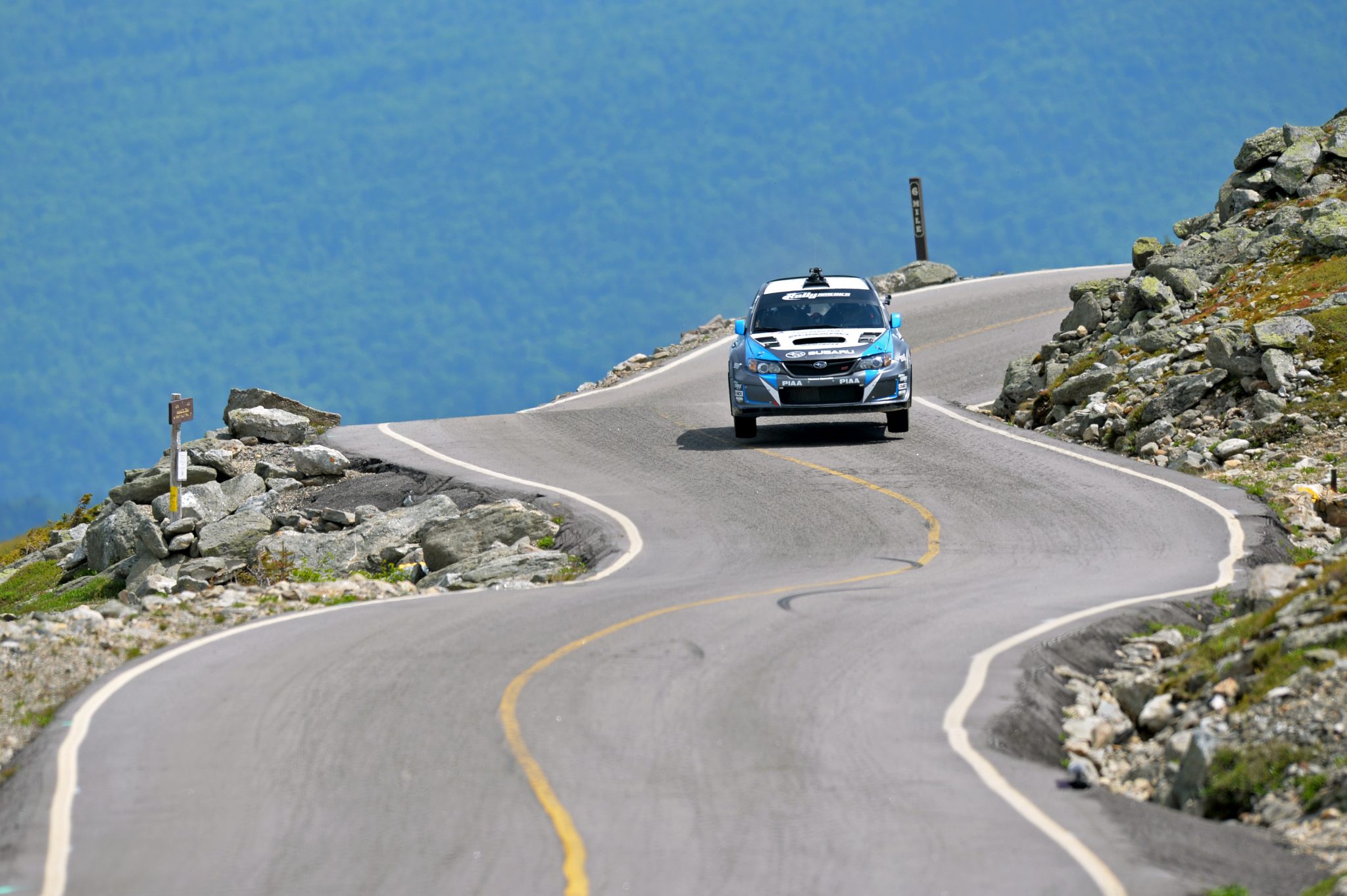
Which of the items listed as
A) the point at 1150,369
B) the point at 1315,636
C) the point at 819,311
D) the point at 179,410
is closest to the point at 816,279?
the point at 819,311

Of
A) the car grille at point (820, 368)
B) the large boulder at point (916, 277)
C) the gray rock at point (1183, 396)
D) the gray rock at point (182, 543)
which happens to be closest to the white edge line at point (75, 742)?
the car grille at point (820, 368)

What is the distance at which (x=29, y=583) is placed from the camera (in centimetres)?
2553

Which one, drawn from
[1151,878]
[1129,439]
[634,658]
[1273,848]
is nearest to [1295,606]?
[1273,848]

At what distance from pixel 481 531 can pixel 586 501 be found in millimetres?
1535

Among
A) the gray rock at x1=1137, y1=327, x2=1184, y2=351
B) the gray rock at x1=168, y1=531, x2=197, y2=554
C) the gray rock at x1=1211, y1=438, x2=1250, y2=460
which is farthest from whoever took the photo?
the gray rock at x1=1137, y1=327, x2=1184, y2=351

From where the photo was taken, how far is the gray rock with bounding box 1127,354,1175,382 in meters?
22.8

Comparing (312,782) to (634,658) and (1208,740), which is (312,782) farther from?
(1208,740)

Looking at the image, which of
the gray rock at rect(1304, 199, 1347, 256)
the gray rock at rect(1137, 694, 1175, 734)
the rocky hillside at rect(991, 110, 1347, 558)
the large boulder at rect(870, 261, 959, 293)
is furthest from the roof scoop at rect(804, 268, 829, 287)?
the large boulder at rect(870, 261, 959, 293)

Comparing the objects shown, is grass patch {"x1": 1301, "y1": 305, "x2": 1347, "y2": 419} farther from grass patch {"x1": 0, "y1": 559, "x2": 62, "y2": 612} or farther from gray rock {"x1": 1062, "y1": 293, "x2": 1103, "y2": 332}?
grass patch {"x1": 0, "y1": 559, "x2": 62, "y2": 612}

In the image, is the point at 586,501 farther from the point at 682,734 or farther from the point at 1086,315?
the point at 1086,315

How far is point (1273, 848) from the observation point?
7.55m

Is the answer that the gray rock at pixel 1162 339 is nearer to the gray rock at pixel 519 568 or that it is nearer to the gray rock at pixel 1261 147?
the gray rock at pixel 1261 147

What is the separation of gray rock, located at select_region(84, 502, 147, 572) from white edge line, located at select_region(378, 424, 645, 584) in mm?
4358

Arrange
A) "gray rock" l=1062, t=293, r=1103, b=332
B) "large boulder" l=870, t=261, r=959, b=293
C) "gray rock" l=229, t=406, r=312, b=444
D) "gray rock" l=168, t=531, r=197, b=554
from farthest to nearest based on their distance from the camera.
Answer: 1. "large boulder" l=870, t=261, r=959, b=293
2. "gray rock" l=1062, t=293, r=1103, b=332
3. "gray rock" l=229, t=406, r=312, b=444
4. "gray rock" l=168, t=531, r=197, b=554
